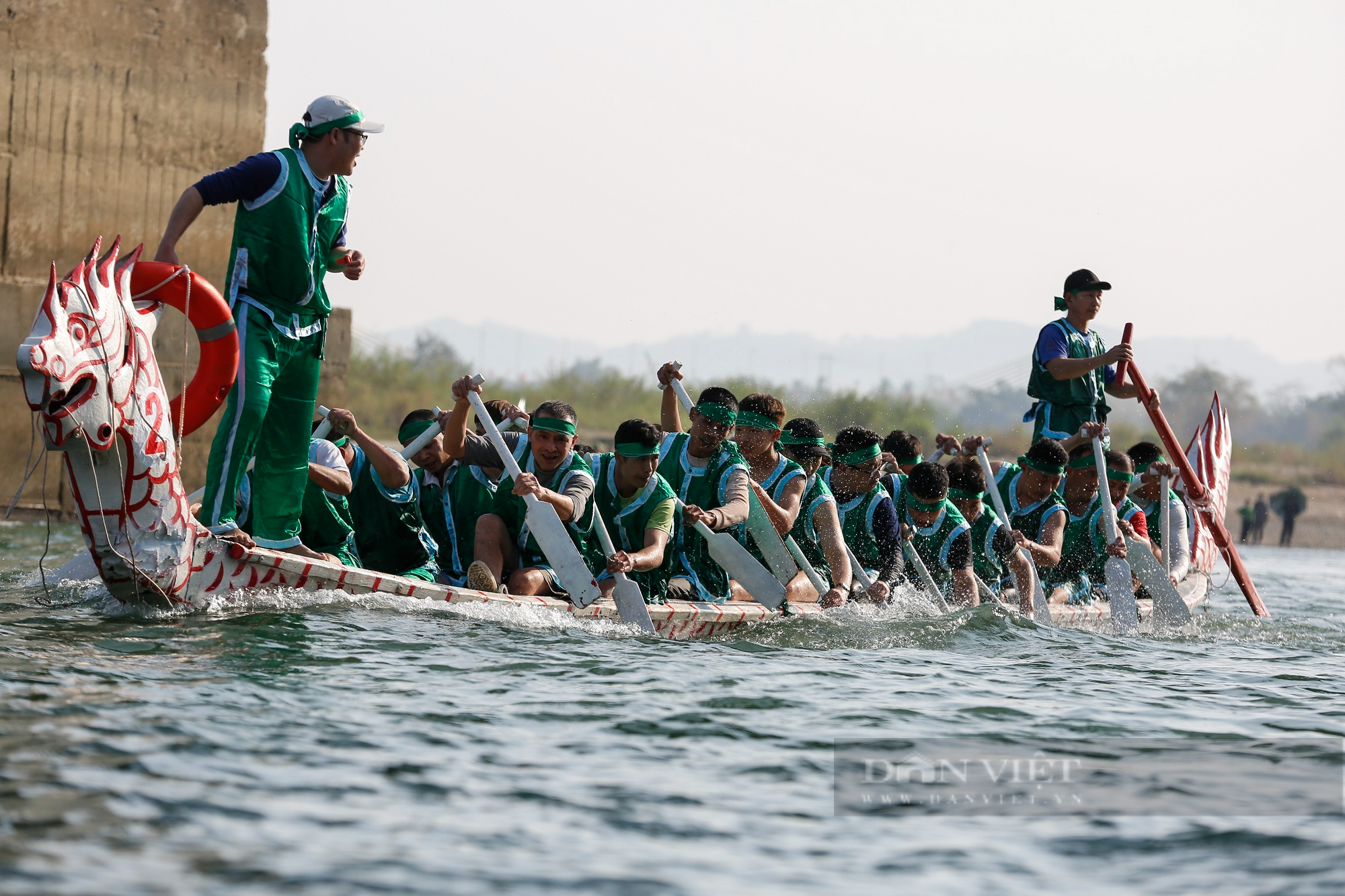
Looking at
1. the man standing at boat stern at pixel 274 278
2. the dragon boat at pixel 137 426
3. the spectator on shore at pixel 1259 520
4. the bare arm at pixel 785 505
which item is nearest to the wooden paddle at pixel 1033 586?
the bare arm at pixel 785 505

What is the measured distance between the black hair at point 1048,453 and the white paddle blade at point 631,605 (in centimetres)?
345

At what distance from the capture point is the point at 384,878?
3.20m

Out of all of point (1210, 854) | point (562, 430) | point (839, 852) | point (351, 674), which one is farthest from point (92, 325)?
point (1210, 854)

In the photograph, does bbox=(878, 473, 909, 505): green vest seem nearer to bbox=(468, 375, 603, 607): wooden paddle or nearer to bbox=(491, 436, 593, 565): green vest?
bbox=(491, 436, 593, 565): green vest

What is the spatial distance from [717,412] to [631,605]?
52.5 inches

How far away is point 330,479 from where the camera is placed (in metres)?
6.94

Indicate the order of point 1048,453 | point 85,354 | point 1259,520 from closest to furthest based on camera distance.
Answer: point 85,354
point 1048,453
point 1259,520

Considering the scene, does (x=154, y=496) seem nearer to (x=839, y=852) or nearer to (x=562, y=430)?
(x=562, y=430)

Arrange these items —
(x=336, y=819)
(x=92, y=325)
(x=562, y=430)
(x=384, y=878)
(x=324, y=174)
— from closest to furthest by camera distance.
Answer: (x=384, y=878) → (x=336, y=819) → (x=92, y=325) → (x=324, y=174) → (x=562, y=430)

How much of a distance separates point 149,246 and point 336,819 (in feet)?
36.1

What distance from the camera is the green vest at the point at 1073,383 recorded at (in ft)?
32.2

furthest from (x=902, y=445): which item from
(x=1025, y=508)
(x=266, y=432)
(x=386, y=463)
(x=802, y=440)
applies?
(x=266, y=432)

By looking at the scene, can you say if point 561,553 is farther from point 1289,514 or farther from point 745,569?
point 1289,514

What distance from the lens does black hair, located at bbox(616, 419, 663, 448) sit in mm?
7098
